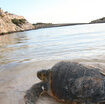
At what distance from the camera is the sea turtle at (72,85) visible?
240 cm

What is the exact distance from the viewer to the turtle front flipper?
10.1 feet

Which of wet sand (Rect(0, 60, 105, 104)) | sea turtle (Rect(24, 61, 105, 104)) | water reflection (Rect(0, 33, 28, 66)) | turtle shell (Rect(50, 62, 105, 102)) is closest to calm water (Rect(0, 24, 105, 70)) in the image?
water reflection (Rect(0, 33, 28, 66))

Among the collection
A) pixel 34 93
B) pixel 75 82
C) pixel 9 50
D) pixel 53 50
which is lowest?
pixel 9 50

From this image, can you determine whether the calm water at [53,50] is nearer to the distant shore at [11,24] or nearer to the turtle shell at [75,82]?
the turtle shell at [75,82]

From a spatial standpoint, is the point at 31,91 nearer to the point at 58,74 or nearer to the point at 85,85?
the point at 58,74

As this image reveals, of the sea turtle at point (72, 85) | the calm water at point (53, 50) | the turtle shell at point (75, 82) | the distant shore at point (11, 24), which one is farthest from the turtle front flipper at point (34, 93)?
the distant shore at point (11, 24)

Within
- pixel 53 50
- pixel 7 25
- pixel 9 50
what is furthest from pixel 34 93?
pixel 7 25

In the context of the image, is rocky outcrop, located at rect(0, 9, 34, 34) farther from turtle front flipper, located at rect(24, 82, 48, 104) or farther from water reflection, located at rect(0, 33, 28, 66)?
turtle front flipper, located at rect(24, 82, 48, 104)

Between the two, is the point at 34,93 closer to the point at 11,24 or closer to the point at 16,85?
the point at 16,85

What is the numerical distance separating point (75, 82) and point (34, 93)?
0.95 metres

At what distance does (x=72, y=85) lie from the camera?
105 inches

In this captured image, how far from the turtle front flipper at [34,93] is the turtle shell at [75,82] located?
0.27m

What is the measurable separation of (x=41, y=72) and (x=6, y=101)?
84 cm

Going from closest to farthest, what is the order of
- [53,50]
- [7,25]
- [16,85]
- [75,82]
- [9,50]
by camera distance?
[75,82], [16,85], [53,50], [9,50], [7,25]
